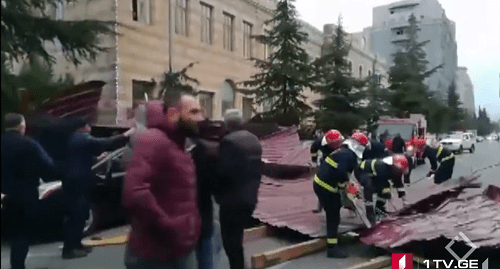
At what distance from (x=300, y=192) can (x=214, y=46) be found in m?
1.83

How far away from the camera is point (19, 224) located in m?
1.42

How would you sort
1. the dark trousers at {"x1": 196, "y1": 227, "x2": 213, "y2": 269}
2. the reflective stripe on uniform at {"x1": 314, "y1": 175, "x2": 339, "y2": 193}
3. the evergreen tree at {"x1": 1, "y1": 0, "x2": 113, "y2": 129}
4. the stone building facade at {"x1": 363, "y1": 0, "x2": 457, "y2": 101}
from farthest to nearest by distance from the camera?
the reflective stripe on uniform at {"x1": 314, "y1": 175, "x2": 339, "y2": 193} → the stone building facade at {"x1": 363, "y1": 0, "x2": 457, "y2": 101} → the dark trousers at {"x1": 196, "y1": 227, "x2": 213, "y2": 269} → the evergreen tree at {"x1": 1, "y1": 0, "x2": 113, "y2": 129}

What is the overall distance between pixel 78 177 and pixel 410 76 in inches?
92.0

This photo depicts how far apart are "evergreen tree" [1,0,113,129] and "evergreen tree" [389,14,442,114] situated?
1.97 m

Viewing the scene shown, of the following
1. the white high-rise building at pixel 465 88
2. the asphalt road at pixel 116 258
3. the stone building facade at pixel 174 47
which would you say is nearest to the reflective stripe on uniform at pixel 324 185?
the asphalt road at pixel 116 258

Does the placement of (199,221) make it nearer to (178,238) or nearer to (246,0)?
(178,238)

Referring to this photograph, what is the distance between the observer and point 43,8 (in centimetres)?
140

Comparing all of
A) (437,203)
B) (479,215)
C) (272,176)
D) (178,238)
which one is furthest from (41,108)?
(437,203)

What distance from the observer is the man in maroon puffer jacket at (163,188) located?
5.49ft

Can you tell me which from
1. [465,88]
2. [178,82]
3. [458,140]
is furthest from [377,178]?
[178,82]

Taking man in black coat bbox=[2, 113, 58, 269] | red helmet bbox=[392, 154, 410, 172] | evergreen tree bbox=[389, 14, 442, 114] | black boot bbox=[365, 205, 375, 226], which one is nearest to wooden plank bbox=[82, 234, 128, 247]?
man in black coat bbox=[2, 113, 58, 269]

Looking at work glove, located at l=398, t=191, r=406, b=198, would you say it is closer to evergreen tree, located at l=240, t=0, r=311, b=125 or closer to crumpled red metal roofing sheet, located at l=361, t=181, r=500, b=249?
crumpled red metal roofing sheet, located at l=361, t=181, r=500, b=249

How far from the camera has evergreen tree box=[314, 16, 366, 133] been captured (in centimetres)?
236

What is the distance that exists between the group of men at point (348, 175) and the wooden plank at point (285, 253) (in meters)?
0.10
